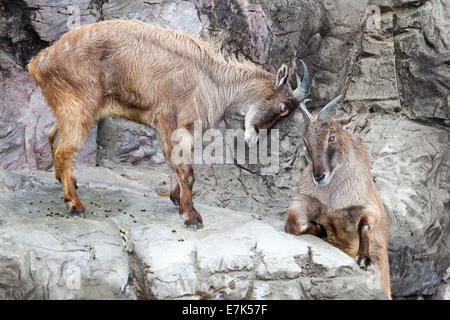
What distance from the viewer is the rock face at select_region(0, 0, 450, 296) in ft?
22.6

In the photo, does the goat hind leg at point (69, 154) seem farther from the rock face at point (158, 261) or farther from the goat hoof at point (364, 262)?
the goat hoof at point (364, 262)

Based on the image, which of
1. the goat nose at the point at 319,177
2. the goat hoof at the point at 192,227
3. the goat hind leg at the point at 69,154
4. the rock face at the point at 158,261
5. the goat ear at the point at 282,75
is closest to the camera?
the rock face at the point at 158,261

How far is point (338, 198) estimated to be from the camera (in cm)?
513

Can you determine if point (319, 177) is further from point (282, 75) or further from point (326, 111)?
point (282, 75)

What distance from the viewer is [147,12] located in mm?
7766

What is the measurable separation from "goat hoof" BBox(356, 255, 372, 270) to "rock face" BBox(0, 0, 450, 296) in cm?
189

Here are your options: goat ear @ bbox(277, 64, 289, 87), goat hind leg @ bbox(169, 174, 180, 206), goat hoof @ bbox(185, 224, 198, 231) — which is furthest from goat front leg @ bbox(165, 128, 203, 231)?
goat ear @ bbox(277, 64, 289, 87)

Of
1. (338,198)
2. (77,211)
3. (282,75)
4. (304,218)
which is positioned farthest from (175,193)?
(338,198)

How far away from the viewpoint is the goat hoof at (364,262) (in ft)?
15.6

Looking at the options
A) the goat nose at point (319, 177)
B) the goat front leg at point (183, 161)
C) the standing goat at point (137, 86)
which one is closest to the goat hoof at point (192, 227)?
the standing goat at point (137, 86)

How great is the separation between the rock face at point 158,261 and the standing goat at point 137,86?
1.33 feet

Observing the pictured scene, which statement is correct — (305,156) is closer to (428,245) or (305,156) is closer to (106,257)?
(428,245)

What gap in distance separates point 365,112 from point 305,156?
40.1 inches

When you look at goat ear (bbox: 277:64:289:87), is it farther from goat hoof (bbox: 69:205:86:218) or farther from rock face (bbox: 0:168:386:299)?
goat hoof (bbox: 69:205:86:218)
